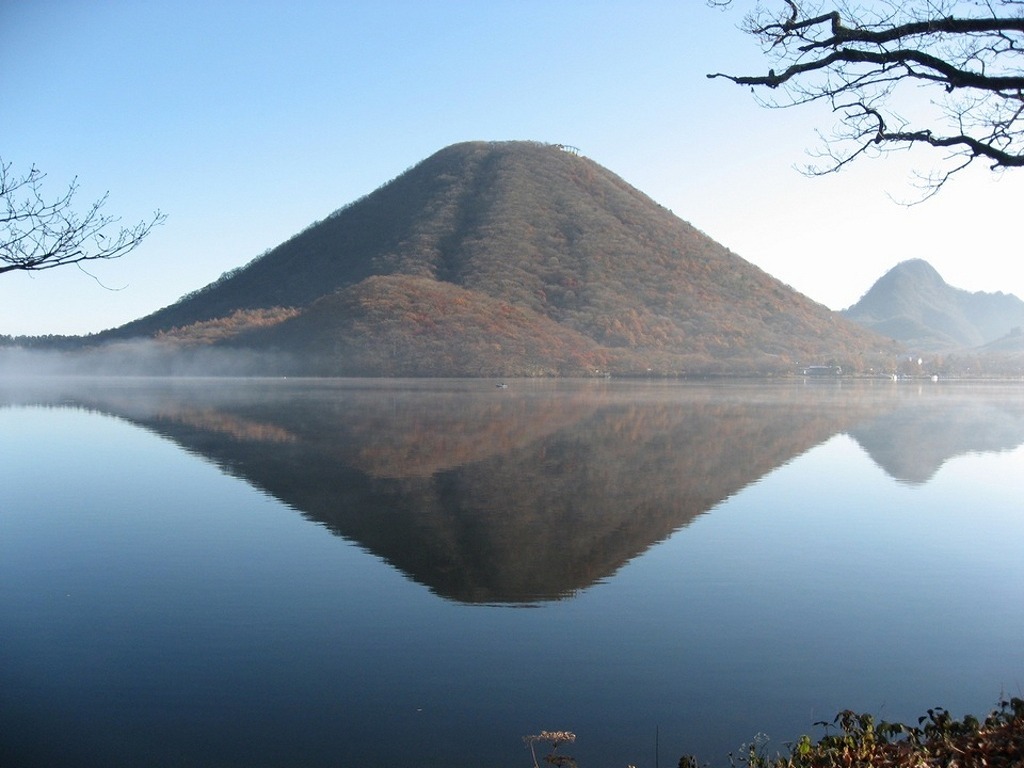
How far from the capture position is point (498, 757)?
6387 millimetres

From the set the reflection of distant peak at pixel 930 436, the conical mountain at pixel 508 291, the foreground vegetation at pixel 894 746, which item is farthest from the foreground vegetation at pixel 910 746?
the conical mountain at pixel 508 291

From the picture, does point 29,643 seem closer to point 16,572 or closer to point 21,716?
point 21,716

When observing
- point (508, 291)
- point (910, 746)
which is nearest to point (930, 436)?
point (910, 746)

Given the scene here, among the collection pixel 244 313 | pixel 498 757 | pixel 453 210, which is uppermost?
pixel 453 210

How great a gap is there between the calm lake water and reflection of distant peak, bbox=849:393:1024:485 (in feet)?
2.84

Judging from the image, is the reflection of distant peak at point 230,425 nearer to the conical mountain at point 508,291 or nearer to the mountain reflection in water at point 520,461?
the mountain reflection in water at point 520,461

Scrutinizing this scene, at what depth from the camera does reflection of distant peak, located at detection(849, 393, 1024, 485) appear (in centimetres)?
2289

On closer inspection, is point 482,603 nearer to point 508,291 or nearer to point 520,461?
point 520,461

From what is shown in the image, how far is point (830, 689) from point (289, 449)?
704 inches

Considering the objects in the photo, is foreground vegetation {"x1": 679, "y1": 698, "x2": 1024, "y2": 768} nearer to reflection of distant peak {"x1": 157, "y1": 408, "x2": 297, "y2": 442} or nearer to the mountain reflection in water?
the mountain reflection in water

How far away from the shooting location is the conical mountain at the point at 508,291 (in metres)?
103

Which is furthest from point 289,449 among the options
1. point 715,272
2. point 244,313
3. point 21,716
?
point 715,272

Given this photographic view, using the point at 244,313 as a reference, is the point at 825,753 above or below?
below

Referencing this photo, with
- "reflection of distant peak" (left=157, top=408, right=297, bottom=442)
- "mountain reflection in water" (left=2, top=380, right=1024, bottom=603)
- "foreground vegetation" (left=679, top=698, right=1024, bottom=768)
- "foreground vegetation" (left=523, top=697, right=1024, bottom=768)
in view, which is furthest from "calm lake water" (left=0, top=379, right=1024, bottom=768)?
"reflection of distant peak" (left=157, top=408, right=297, bottom=442)
